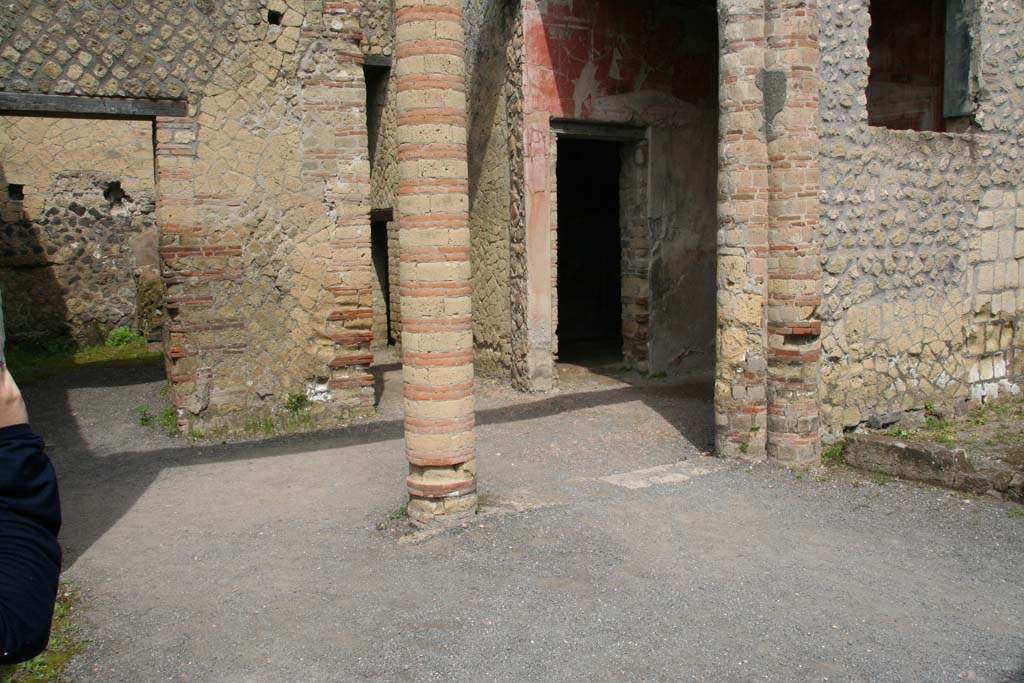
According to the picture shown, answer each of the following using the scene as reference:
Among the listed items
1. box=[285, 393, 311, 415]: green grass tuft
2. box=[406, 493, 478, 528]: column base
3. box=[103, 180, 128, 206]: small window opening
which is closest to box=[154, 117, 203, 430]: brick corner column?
box=[285, 393, 311, 415]: green grass tuft

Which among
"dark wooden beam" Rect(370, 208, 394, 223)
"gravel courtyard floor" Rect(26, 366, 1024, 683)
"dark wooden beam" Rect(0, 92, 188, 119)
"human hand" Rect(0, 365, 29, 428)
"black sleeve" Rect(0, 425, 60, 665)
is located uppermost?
"dark wooden beam" Rect(0, 92, 188, 119)

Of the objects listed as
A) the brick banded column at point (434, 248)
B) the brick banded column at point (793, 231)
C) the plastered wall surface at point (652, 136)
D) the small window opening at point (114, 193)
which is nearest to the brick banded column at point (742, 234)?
the brick banded column at point (793, 231)

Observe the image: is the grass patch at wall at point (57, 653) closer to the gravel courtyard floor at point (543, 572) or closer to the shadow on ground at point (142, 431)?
the gravel courtyard floor at point (543, 572)

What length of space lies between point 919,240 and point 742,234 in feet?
5.90

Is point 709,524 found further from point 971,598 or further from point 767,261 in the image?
point 767,261

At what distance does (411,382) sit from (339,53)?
14.3 feet

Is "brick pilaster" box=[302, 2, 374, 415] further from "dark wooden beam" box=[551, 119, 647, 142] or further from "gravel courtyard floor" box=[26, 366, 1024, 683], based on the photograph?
"dark wooden beam" box=[551, 119, 647, 142]

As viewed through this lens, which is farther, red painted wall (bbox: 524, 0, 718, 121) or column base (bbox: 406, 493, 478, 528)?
red painted wall (bbox: 524, 0, 718, 121)

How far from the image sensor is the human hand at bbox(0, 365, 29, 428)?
177 cm

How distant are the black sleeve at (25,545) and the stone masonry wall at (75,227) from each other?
11279mm

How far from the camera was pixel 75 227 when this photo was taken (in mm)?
13320

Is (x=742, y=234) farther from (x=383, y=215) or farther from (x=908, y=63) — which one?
(x=383, y=215)

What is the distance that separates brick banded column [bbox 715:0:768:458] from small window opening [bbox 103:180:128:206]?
10361 millimetres

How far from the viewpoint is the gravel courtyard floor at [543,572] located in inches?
148
